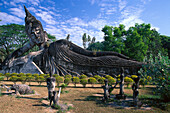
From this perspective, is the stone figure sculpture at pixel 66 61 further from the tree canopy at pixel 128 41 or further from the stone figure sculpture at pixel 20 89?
the tree canopy at pixel 128 41

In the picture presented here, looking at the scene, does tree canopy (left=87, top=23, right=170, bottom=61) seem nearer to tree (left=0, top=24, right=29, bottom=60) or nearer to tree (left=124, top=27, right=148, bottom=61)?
tree (left=124, top=27, right=148, bottom=61)

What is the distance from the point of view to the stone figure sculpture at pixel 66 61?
41.3ft

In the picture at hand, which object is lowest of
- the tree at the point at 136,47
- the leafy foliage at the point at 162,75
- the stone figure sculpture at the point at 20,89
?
the stone figure sculpture at the point at 20,89

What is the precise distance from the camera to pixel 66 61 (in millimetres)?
13594

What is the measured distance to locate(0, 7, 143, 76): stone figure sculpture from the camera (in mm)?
12594

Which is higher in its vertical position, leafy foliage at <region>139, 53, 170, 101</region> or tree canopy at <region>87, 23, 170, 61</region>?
tree canopy at <region>87, 23, 170, 61</region>

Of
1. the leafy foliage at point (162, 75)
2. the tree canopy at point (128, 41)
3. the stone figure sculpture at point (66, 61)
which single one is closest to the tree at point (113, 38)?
the tree canopy at point (128, 41)

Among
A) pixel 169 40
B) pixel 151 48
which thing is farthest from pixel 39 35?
pixel 169 40

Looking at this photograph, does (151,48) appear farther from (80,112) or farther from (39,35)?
(80,112)

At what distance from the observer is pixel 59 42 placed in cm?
1420

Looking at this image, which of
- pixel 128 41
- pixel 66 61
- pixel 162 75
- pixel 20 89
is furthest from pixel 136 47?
pixel 20 89

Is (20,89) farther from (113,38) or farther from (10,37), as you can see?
(10,37)

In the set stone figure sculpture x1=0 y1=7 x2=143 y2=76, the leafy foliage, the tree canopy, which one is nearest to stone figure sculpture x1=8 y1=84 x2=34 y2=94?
stone figure sculpture x1=0 y1=7 x2=143 y2=76

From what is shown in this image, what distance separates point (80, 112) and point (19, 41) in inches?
1104
